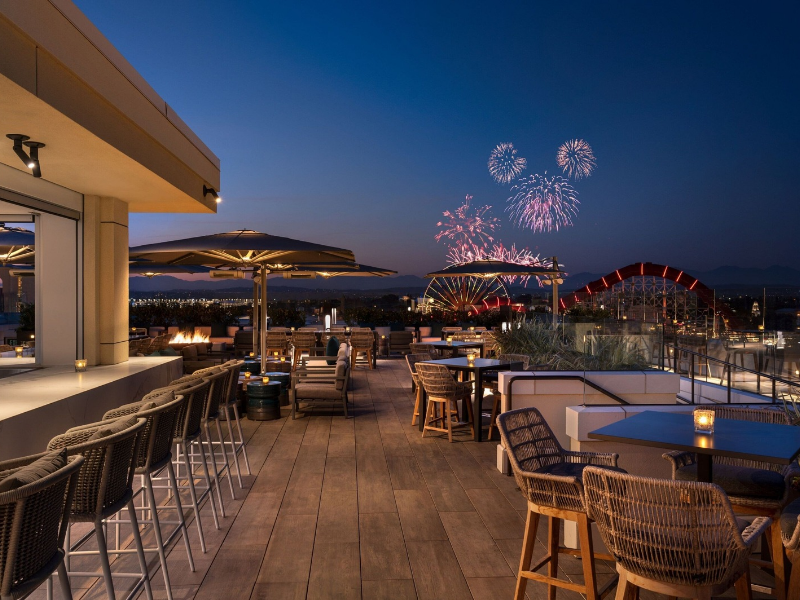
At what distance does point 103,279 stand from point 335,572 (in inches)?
171

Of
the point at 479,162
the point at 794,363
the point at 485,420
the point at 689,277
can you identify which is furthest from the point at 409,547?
the point at 479,162

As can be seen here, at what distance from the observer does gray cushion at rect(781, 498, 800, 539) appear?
2855 millimetres

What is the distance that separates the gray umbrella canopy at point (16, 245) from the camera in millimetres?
6027

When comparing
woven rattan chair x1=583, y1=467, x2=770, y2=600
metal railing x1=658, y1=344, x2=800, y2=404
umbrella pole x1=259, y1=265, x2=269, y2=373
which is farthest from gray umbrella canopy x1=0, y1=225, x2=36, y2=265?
metal railing x1=658, y1=344, x2=800, y2=404

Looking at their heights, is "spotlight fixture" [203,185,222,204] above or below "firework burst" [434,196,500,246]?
below

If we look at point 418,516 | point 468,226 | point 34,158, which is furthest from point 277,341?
point 468,226

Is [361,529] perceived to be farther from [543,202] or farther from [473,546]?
[543,202]

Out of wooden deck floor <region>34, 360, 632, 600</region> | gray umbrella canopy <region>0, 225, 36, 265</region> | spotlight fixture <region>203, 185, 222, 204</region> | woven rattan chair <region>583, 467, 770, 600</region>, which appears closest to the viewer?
woven rattan chair <region>583, 467, 770, 600</region>

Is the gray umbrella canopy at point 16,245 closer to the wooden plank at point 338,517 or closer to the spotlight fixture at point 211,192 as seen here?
the spotlight fixture at point 211,192

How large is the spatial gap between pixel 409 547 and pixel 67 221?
4604 millimetres

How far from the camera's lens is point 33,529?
1.80 meters

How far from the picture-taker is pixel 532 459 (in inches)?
137

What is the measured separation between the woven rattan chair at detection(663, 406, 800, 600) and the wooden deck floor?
81 centimetres

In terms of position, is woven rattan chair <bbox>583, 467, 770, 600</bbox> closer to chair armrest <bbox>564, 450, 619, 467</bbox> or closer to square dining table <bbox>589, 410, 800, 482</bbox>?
square dining table <bbox>589, 410, 800, 482</bbox>
